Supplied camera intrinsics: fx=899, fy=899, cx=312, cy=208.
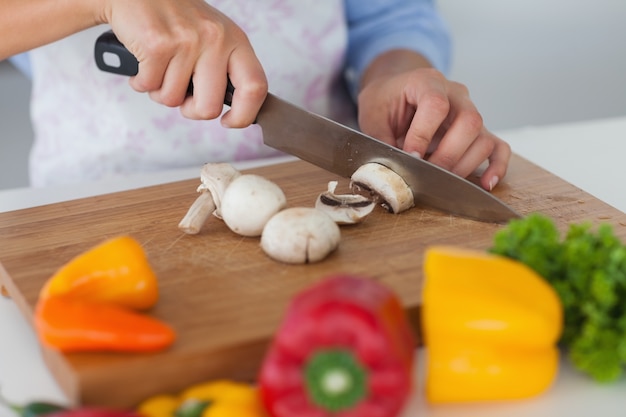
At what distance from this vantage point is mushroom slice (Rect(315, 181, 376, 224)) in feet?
4.22

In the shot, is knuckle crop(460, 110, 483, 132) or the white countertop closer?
the white countertop

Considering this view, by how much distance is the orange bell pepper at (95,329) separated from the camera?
0.91m

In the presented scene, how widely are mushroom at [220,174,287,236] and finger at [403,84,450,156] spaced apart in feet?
1.05

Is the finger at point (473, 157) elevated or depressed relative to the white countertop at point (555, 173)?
elevated

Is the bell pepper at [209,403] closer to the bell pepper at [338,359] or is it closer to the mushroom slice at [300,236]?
the bell pepper at [338,359]

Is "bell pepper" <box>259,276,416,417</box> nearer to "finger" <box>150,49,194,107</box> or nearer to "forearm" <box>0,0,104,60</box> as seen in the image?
"finger" <box>150,49,194,107</box>

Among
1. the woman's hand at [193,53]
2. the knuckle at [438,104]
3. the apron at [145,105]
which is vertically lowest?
the apron at [145,105]

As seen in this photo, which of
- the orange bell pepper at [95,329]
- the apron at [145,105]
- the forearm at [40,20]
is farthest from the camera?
the apron at [145,105]

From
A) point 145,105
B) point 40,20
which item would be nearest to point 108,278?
point 40,20

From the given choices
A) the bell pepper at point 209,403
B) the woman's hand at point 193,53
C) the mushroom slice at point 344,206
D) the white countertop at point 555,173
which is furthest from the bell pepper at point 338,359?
the woman's hand at point 193,53

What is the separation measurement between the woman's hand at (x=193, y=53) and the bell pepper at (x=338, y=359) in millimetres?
561

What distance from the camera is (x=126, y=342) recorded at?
2.99 feet

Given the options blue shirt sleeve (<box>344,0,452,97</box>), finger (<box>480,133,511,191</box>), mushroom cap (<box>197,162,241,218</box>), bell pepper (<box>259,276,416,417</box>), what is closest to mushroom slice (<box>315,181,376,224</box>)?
mushroom cap (<box>197,162,241,218</box>)

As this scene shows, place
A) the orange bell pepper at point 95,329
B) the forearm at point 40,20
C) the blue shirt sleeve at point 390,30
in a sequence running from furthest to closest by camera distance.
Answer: the blue shirt sleeve at point 390,30, the forearm at point 40,20, the orange bell pepper at point 95,329
